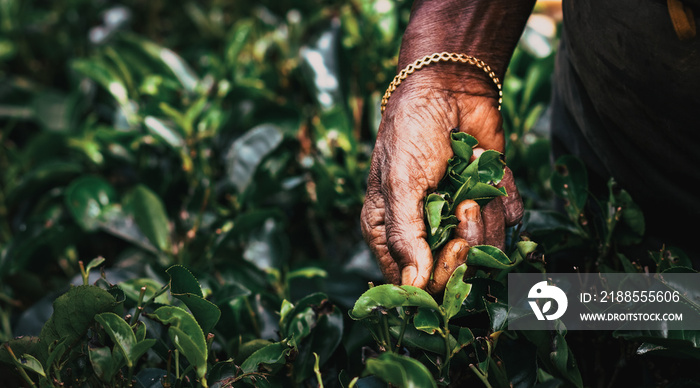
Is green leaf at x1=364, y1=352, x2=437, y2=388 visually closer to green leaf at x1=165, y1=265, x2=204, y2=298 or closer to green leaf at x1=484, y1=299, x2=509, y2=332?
green leaf at x1=484, y1=299, x2=509, y2=332

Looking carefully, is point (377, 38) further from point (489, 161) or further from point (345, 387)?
point (345, 387)

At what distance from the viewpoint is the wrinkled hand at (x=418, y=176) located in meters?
0.94

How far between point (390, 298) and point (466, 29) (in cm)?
48

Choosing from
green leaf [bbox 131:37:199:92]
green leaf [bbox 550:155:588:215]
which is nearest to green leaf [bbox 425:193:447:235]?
green leaf [bbox 550:155:588:215]

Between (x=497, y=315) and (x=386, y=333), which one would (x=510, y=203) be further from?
(x=386, y=333)

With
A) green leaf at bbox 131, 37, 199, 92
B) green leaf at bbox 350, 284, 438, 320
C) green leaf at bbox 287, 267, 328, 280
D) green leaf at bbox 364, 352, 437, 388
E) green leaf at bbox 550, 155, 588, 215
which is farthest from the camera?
green leaf at bbox 131, 37, 199, 92

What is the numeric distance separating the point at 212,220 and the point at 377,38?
0.74 meters

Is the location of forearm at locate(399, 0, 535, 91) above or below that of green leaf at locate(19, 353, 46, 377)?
above

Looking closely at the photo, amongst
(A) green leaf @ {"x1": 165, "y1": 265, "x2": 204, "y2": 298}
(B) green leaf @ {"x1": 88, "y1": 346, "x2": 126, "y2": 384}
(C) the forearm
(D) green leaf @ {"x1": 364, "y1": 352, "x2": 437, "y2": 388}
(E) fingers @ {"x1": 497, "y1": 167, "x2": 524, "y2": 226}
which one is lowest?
(B) green leaf @ {"x1": 88, "y1": 346, "x2": 126, "y2": 384}

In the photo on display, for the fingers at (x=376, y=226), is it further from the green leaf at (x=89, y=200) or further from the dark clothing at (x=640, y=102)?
the green leaf at (x=89, y=200)

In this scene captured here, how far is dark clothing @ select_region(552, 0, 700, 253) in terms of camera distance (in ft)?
3.05

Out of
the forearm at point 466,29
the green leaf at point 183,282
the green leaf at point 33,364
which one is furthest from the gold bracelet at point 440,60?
the green leaf at point 33,364

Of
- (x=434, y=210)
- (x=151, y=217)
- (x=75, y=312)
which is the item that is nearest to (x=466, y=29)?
(x=434, y=210)

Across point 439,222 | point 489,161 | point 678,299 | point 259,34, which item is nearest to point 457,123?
point 489,161
